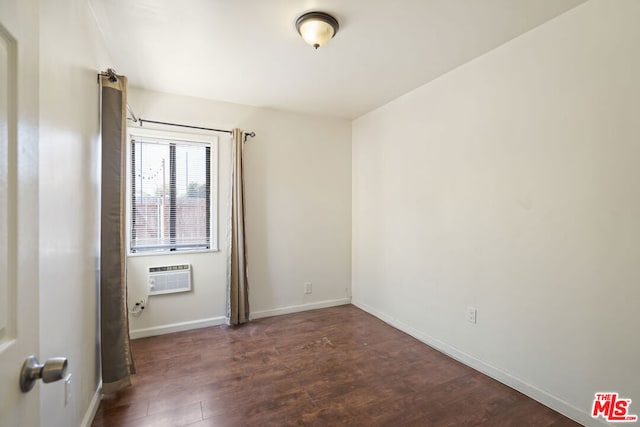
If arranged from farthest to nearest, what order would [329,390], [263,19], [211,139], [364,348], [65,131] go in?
[211,139] → [364,348] → [329,390] → [263,19] → [65,131]

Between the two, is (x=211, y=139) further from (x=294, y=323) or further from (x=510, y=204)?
(x=510, y=204)

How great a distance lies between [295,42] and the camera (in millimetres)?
2211

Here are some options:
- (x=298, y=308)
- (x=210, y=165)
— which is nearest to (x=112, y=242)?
(x=210, y=165)

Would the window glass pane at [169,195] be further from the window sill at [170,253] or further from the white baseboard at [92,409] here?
the white baseboard at [92,409]

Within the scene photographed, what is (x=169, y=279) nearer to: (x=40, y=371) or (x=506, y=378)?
(x=40, y=371)

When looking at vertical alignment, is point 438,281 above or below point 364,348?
above

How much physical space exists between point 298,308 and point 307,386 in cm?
160

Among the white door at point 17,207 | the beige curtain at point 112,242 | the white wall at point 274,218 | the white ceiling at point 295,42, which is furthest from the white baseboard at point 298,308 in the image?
the white door at point 17,207

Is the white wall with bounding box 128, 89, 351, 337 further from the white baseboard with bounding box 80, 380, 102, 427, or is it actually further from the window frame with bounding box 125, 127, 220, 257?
the white baseboard with bounding box 80, 380, 102, 427

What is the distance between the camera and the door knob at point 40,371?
0.65 meters

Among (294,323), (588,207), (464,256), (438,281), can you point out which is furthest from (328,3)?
(294,323)

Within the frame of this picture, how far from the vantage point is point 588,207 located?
1792 mm

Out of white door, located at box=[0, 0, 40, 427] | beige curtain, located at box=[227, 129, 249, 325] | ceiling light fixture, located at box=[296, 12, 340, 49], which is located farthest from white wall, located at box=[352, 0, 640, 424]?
white door, located at box=[0, 0, 40, 427]

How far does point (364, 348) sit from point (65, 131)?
2730 millimetres
